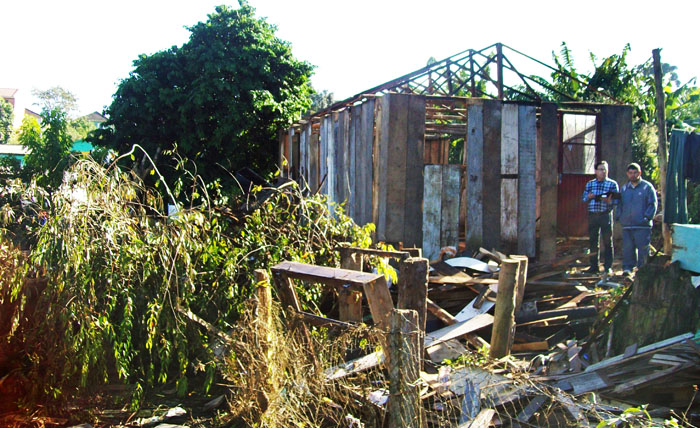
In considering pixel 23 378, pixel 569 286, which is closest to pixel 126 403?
pixel 23 378

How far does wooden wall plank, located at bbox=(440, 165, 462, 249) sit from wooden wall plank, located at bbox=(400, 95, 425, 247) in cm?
36

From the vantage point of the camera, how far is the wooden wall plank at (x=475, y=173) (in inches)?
371

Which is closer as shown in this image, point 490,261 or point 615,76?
point 490,261

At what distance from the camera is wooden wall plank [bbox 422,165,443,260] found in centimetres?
938

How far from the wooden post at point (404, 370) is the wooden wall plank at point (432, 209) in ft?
18.5

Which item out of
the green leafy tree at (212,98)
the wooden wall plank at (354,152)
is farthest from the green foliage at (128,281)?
the green leafy tree at (212,98)

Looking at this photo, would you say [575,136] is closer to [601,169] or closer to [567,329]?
[601,169]

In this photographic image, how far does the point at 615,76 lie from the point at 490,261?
10.9m

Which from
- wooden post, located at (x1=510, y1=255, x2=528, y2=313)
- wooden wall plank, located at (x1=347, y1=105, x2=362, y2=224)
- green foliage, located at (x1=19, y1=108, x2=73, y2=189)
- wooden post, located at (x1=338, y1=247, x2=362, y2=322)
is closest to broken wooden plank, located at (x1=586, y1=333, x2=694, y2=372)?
wooden post, located at (x1=510, y1=255, x2=528, y2=313)

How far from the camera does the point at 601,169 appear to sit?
8.87 metres

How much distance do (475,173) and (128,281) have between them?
592 cm

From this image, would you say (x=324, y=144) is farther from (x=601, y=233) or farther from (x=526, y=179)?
(x=601, y=233)

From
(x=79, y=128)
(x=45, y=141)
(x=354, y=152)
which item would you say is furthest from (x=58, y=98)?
(x=354, y=152)

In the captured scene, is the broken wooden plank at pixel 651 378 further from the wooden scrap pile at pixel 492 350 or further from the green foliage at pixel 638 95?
the green foliage at pixel 638 95
